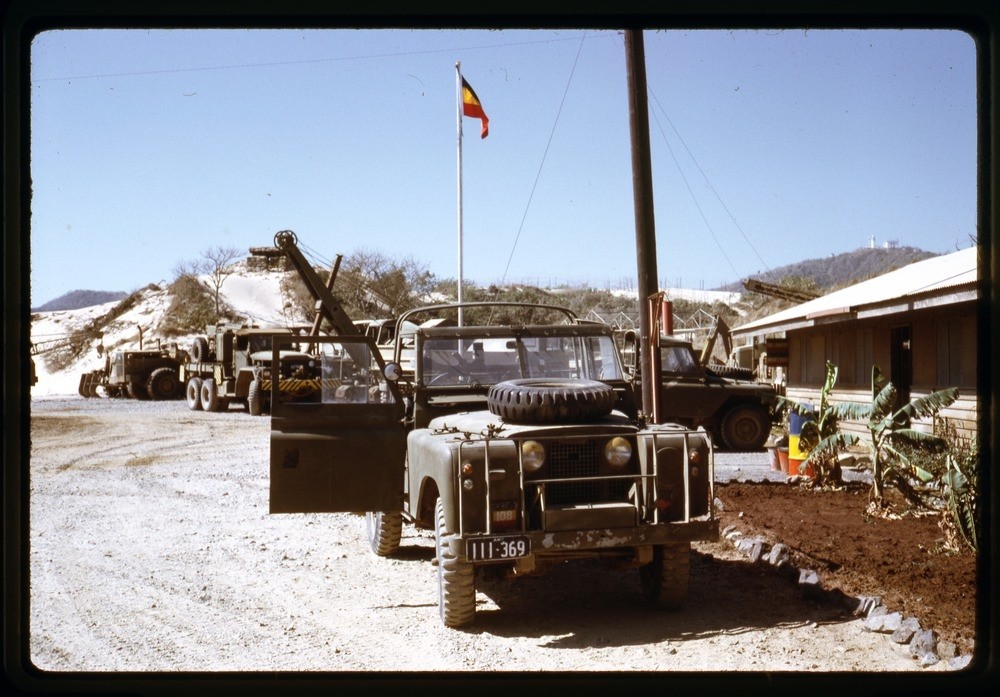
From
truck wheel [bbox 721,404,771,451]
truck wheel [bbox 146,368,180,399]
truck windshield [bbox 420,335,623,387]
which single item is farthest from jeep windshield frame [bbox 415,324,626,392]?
truck wheel [bbox 146,368,180,399]

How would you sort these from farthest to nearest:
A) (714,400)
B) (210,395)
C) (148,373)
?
1. (148,373)
2. (210,395)
3. (714,400)

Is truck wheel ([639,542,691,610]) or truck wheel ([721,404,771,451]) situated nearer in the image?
truck wheel ([639,542,691,610])

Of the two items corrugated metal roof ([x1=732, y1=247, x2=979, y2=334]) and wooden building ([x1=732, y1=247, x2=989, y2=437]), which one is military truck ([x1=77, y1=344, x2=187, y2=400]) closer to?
wooden building ([x1=732, y1=247, x2=989, y2=437])

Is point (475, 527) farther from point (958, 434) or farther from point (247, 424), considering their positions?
point (247, 424)

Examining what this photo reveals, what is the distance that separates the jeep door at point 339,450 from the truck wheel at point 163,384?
79.8 ft

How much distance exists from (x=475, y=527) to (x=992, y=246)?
3.08m

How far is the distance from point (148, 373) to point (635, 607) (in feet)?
86.4

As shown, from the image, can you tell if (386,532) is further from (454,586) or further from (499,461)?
(499,461)

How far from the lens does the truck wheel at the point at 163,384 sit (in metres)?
28.8

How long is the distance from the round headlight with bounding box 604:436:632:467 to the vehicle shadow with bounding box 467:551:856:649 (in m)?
1.02

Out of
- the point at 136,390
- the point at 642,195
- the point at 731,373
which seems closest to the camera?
the point at 642,195

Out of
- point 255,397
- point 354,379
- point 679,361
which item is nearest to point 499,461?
point 354,379

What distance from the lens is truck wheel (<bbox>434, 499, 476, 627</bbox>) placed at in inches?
213

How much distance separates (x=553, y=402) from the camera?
18.6 ft
